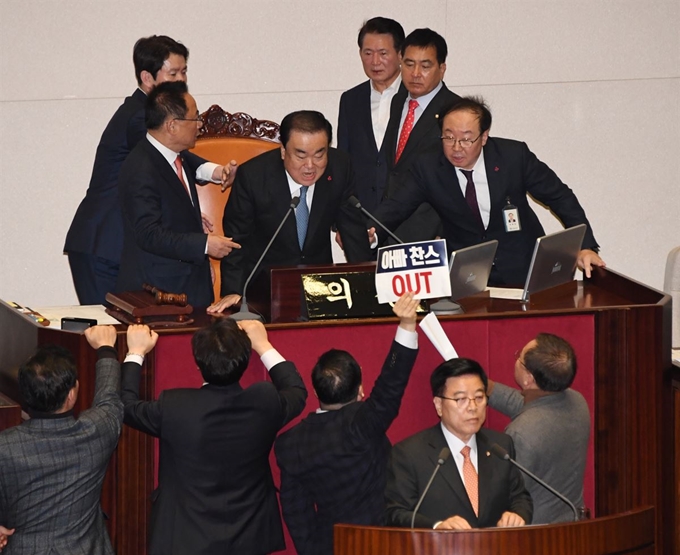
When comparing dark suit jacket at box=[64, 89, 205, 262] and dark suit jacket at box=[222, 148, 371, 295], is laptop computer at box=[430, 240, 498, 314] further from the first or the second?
dark suit jacket at box=[64, 89, 205, 262]

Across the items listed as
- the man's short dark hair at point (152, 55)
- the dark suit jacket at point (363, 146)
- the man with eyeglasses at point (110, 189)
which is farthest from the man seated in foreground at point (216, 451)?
the dark suit jacket at point (363, 146)

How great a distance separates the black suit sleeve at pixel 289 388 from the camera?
3.61 meters

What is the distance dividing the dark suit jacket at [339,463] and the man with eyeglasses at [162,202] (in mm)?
1183

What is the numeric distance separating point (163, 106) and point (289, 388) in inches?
59.3

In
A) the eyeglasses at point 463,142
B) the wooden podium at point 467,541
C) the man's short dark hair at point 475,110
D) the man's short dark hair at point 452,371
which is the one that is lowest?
the wooden podium at point 467,541

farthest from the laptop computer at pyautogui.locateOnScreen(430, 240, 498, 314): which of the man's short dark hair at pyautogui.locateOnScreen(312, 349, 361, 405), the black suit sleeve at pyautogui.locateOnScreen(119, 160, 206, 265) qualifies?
the black suit sleeve at pyautogui.locateOnScreen(119, 160, 206, 265)

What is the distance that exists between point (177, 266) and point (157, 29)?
2.28 meters

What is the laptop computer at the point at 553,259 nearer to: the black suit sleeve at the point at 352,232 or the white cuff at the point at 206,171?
the black suit sleeve at the point at 352,232

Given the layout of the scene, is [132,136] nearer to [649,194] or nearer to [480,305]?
[480,305]

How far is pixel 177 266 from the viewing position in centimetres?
477

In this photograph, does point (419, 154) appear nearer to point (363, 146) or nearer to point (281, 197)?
point (363, 146)

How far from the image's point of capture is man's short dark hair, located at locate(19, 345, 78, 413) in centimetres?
338

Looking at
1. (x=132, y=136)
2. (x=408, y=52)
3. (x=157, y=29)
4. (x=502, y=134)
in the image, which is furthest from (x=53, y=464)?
(x=502, y=134)

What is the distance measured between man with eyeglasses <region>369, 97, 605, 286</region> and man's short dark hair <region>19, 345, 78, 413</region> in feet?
Result: 6.27
